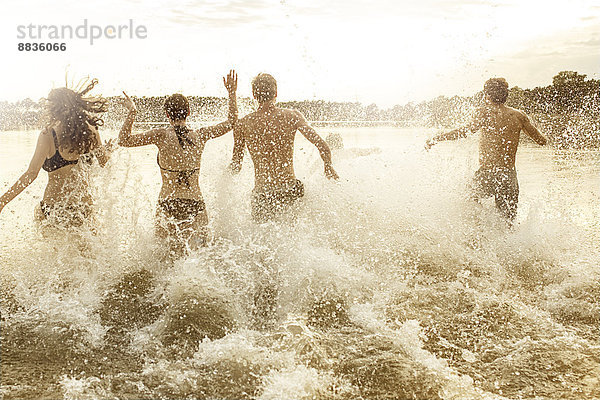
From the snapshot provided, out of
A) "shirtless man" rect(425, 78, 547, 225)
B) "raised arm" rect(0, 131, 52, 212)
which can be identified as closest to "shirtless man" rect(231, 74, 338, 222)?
"raised arm" rect(0, 131, 52, 212)

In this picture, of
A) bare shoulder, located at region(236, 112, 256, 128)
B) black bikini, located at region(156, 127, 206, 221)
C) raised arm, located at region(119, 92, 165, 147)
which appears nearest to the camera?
raised arm, located at region(119, 92, 165, 147)

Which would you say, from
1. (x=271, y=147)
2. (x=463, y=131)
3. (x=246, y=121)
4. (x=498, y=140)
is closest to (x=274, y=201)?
(x=271, y=147)

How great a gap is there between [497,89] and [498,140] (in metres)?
0.68

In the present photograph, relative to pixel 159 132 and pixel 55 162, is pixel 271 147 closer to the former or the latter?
pixel 159 132

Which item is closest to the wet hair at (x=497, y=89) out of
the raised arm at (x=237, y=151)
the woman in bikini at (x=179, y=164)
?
the raised arm at (x=237, y=151)

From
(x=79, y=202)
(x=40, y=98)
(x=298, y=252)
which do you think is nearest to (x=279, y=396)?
(x=298, y=252)

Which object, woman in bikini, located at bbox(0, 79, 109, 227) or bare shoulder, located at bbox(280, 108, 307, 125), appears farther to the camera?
bare shoulder, located at bbox(280, 108, 307, 125)

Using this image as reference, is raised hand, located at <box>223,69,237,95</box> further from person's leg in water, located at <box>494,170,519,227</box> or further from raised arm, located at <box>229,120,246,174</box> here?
person's leg in water, located at <box>494,170,519,227</box>

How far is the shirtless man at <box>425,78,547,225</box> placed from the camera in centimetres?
656

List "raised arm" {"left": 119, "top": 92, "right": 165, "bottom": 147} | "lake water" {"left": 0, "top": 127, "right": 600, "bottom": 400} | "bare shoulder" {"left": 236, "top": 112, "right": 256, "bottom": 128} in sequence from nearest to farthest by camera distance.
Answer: "lake water" {"left": 0, "top": 127, "right": 600, "bottom": 400}, "raised arm" {"left": 119, "top": 92, "right": 165, "bottom": 147}, "bare shoulder" {"left": 236, "top": 112, "right": 256, "bottom": 128}

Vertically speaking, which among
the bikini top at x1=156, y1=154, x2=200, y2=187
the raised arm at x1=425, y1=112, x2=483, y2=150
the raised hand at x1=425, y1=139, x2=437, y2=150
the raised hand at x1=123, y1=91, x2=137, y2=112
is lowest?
the bikini top at x1=156, y1=154, x2=200, y2=187

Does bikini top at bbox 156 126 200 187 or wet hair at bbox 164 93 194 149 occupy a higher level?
wet hair at bbox 164 93 194 149

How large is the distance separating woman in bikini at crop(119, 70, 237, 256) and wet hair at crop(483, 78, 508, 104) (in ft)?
11.6

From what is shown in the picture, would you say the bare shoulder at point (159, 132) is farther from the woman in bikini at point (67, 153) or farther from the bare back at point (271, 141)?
the bare back at point (271, 141)
